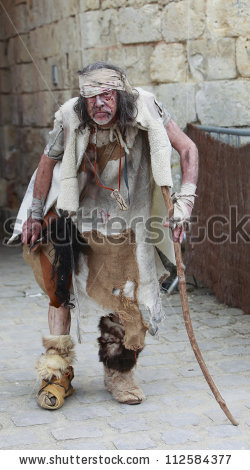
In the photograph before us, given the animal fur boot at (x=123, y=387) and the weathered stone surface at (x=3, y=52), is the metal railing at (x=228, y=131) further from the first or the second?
the weathered stone surface at (x=3, y=52)

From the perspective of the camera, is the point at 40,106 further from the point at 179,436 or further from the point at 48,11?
the point at 179,436

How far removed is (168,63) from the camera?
605 centimetres

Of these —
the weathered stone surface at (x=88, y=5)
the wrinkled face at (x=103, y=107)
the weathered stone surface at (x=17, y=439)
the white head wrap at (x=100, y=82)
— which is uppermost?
the weathered stone surface at (x=88, y=5)

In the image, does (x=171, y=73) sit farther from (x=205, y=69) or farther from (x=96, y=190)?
(x=96, y=190)

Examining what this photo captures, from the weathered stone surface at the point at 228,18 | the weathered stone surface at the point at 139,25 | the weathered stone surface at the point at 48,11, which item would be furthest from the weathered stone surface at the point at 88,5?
the weathered stone surface at the point at 228,18

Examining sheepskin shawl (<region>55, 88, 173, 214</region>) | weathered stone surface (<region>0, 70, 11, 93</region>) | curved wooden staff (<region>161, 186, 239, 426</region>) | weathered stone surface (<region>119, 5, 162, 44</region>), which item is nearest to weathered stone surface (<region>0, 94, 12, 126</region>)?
weathered stone surface (<region>0, 70, 11, 93</region>)

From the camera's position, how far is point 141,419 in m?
3.57

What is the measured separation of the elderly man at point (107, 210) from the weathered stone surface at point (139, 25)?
2.67 meters

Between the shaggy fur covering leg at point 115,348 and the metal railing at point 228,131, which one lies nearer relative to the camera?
the shaggy fur covering leg at point 115,348

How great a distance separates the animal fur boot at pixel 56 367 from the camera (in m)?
3.77

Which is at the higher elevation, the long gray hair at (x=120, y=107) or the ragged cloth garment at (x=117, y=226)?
the long gray hair at (x=120, y=107)

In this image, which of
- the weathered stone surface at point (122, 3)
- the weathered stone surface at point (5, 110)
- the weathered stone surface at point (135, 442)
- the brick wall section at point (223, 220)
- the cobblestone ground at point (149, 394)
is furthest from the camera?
the weathered stone surface at point (5, 110)

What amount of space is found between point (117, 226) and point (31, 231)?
1.49 feet

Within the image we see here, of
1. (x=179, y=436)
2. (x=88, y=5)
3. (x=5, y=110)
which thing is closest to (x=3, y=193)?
(x=5, y=110)
